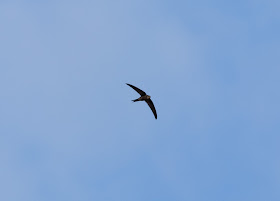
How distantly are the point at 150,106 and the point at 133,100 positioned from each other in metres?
5.05

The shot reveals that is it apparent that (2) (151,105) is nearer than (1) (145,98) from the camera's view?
No

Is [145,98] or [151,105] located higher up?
[151,105]

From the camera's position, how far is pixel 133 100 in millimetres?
135500

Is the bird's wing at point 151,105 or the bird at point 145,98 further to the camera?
the bird's wing at point 151,105

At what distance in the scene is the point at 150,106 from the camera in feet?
456

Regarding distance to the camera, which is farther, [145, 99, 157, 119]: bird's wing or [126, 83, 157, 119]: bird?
[145, 99, 157, 119]: bird's wing

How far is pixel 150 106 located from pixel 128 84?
31.6 feet

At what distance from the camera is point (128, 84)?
5182 inches
